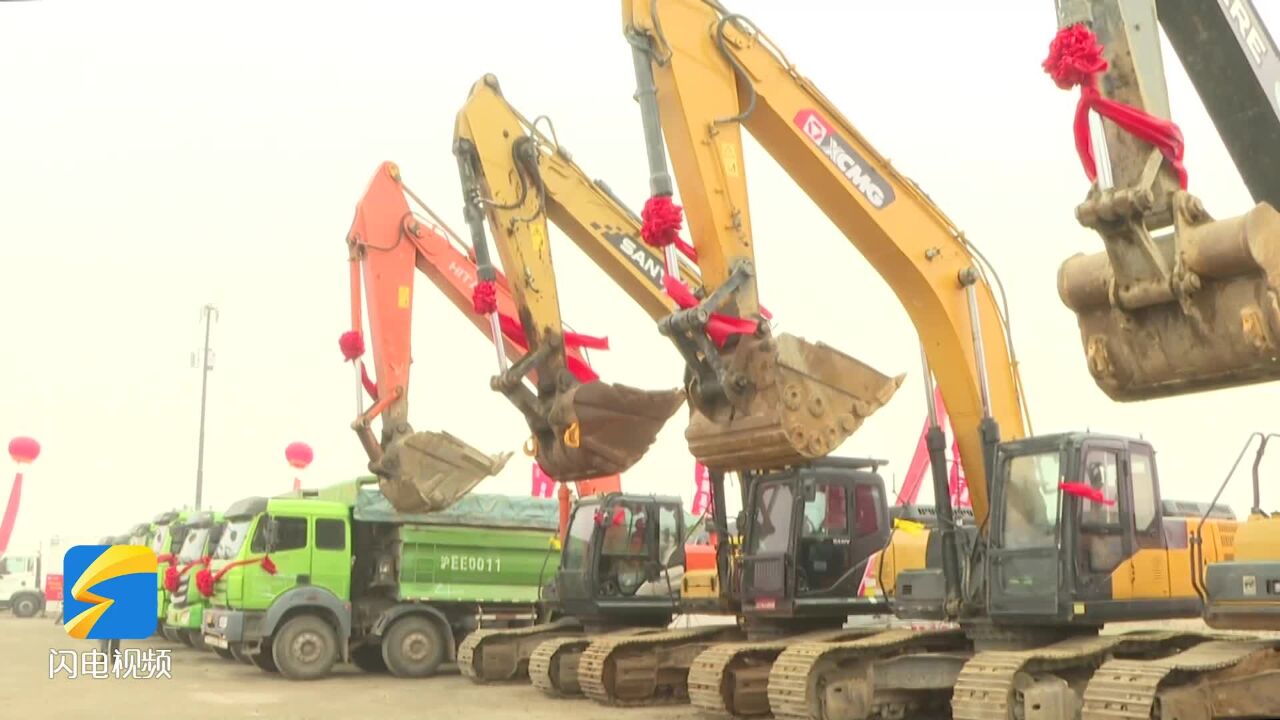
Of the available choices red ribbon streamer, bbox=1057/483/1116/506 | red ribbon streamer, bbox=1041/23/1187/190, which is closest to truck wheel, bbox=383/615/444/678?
red ribbon streamer, bbox=1057/483/1116/506

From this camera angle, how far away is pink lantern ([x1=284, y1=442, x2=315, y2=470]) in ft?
126

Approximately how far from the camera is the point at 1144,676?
28.6 feet

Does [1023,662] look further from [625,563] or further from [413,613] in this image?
[413,613]

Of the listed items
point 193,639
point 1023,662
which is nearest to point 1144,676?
point 1023,662

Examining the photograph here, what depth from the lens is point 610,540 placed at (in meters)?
16.0

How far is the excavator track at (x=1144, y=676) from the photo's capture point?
8.59 meters

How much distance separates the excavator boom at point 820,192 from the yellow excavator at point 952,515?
0.6 inches

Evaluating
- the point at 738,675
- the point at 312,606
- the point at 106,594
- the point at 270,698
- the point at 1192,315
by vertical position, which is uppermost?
the point at 1192,315

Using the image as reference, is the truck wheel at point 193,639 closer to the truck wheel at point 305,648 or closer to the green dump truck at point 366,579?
the green dump truck at point 366,579

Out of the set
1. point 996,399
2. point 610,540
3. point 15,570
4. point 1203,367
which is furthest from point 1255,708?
point 15,570

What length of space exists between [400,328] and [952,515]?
30.4 ft

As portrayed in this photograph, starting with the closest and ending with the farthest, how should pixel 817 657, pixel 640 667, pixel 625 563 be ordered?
pixel 817 657 < pixel 640 667 < pixel 625 563

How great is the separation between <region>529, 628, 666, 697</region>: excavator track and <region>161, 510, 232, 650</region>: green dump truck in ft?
17.8

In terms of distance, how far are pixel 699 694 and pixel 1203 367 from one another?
7098 millimetres
